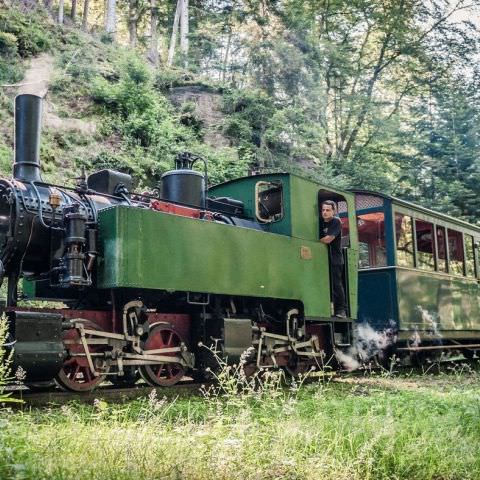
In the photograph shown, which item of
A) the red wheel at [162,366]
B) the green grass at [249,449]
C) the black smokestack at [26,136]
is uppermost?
the black smokestack at [26,136]

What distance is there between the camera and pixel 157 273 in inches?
227

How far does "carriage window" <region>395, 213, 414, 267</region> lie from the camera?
9.37m

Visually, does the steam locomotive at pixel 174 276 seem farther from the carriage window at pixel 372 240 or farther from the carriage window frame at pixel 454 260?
the carriage window frame at pixel 454 260

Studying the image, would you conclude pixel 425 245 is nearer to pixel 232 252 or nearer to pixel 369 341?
pixel 369 341

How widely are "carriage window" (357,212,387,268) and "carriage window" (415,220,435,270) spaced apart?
0.71m

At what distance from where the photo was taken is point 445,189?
679 inches

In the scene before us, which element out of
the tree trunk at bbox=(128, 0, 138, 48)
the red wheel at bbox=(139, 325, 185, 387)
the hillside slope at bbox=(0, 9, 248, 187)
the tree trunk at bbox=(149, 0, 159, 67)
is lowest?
the red wheel at bbox=(139, 325, 185, 387)

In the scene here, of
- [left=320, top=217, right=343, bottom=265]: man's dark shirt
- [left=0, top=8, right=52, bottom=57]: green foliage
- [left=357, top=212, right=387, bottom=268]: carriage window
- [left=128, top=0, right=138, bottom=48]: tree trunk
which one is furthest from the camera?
[left=128, top=0, right=138, bottom=48]: tree trunk

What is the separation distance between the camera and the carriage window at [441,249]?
10328 mm

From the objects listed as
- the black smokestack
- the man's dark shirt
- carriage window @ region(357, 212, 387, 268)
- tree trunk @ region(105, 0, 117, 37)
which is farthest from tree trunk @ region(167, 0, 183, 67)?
the black smokestack

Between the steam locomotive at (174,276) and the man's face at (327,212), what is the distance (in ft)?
0.40

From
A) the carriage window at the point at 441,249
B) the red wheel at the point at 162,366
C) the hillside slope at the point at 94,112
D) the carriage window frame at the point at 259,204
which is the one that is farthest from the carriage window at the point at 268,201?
the hillside slope at the point at 94,112

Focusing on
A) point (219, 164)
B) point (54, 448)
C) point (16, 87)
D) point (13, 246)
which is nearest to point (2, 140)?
point (16, 87)

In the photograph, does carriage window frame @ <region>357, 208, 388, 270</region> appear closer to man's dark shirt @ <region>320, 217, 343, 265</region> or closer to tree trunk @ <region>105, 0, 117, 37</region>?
man's dark shirt @ <region>320, 217, 343, 265</region>
